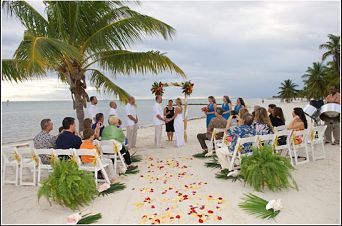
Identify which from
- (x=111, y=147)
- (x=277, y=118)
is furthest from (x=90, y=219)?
(x=277, y=118)

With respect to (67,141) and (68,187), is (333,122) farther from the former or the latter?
(68,187)

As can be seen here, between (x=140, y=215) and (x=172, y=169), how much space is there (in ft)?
8.95

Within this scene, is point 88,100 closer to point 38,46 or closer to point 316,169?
point 38,46

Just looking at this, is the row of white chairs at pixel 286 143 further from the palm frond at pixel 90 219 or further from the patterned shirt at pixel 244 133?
the palm frond at pixel 90 219

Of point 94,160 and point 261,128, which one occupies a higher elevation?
point 261,128

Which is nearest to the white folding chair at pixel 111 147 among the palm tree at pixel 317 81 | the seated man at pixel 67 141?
the seated man at pixel 67 141

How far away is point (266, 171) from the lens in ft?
16.1

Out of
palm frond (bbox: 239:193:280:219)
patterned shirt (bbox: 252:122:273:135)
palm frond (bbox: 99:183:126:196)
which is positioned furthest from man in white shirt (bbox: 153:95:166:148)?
palm frond (bbox: 239:193:280:219)

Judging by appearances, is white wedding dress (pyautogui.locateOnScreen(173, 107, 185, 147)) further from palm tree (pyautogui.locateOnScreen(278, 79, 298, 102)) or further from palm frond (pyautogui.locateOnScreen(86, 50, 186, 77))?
palm tree (pyautogui.locateOnScreen(278, 79, 298, 102))

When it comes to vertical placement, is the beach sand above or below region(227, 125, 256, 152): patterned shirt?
below

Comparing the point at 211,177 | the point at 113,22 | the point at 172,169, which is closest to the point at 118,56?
the point at 113,22

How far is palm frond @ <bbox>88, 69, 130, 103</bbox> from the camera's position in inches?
404

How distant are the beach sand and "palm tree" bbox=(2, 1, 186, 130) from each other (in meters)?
3.80

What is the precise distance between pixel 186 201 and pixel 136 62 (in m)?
5.62
